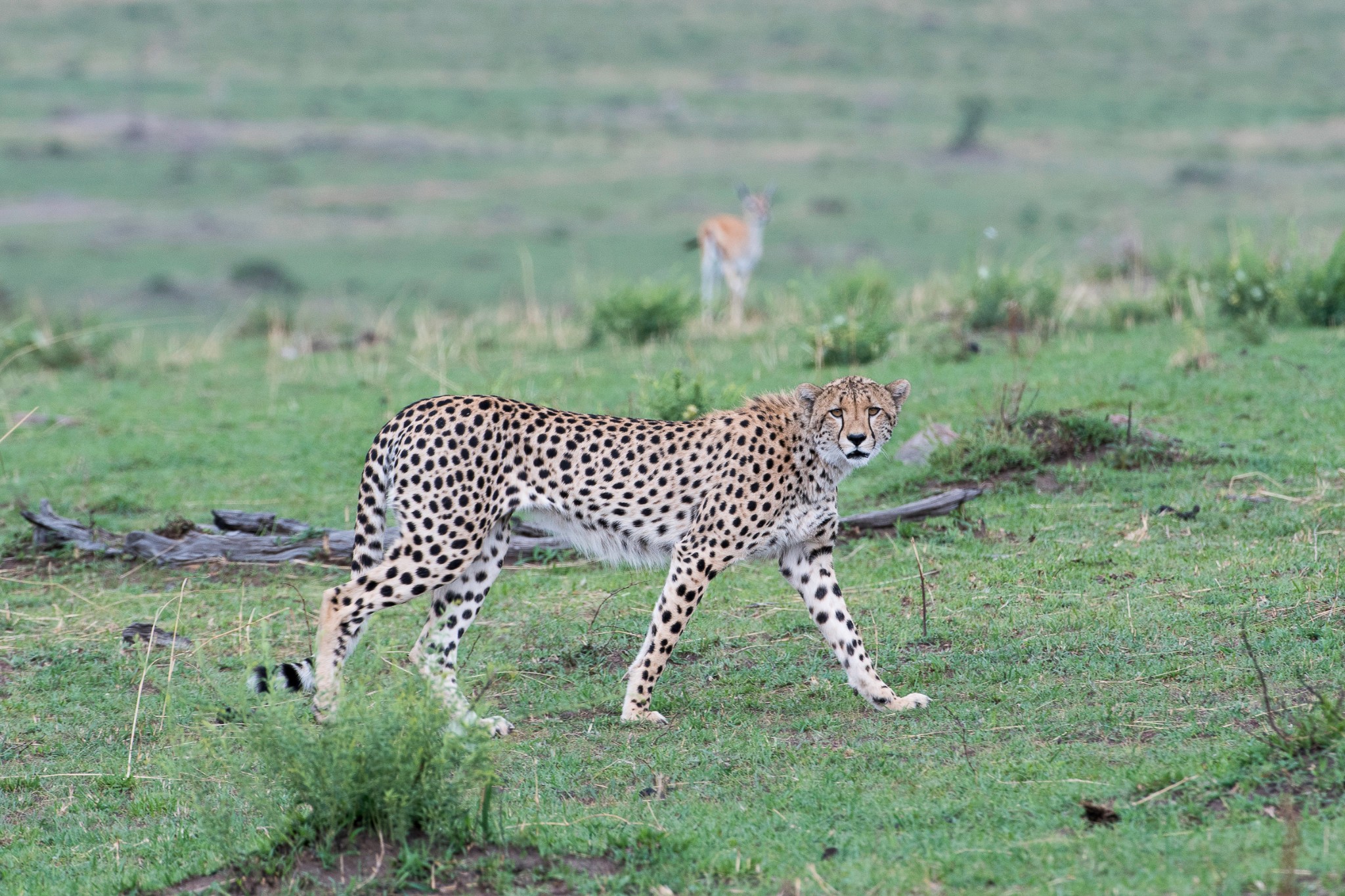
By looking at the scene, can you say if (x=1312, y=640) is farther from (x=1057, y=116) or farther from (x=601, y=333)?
(x=1057, y=116)

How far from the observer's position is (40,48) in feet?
189

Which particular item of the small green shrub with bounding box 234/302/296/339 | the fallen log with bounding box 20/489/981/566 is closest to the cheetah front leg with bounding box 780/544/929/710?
the fallen log with bounding box 20/489/981/566

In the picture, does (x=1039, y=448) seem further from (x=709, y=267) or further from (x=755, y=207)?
(x=755, y=207)

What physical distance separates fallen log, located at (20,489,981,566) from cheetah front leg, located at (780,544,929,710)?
6.71 ft

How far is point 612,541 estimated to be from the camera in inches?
254

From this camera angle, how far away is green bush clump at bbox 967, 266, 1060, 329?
1414 cm

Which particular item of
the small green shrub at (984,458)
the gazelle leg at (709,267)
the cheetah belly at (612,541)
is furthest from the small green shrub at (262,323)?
the cheetah belly at (612,541)

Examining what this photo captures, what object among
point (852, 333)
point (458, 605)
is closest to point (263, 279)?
point (852, 333)

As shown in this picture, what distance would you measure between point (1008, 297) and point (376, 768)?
10651 millimetres

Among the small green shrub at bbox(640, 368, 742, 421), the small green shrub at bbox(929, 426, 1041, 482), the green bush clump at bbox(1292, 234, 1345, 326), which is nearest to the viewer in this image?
the small green shrub at bbox(929, 426, 1041, 482)

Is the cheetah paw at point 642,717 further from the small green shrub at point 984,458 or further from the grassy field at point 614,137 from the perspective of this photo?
the grassy field at point 614,137

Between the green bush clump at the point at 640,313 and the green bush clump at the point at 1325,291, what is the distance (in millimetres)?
5459

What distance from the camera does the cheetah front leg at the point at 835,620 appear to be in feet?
20.0

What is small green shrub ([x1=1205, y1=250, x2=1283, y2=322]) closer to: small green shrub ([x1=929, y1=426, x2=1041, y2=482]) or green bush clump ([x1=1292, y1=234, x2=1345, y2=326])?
green bush clump ([x1=1292, y1=234, x2=1345, y2=326])
